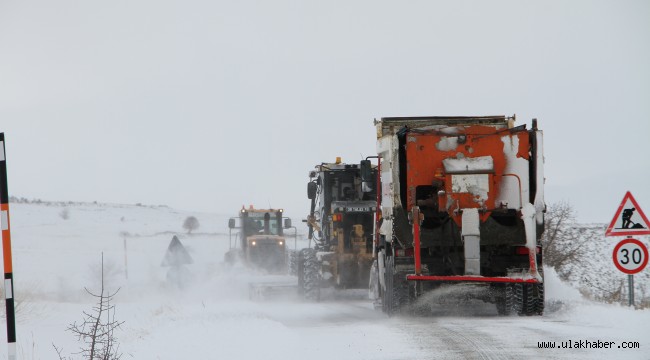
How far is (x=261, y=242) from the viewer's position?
114 feet

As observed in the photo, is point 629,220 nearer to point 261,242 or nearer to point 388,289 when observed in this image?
point 388,289

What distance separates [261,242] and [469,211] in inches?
797

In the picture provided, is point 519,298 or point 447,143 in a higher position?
point 447,143

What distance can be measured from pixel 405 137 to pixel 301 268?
28.7 ft

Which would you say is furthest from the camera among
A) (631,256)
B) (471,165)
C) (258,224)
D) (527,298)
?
(258,224)

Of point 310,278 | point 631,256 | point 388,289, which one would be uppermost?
point 631,256

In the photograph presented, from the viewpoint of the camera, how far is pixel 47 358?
14055mm

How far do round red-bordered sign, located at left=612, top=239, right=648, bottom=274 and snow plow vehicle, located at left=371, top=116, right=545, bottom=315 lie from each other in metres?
1.32

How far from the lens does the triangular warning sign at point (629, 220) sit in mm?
14469

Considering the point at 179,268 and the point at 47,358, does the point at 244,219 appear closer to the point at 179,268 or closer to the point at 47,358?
the point at 179,268

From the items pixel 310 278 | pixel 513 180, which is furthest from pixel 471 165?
pixel 310 278

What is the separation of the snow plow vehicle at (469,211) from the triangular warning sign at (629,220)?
3.91 ft

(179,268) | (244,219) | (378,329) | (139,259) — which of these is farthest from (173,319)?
(139,259)

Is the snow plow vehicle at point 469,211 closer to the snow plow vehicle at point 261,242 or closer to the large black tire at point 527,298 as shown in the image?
the large black tire at point 527,298
